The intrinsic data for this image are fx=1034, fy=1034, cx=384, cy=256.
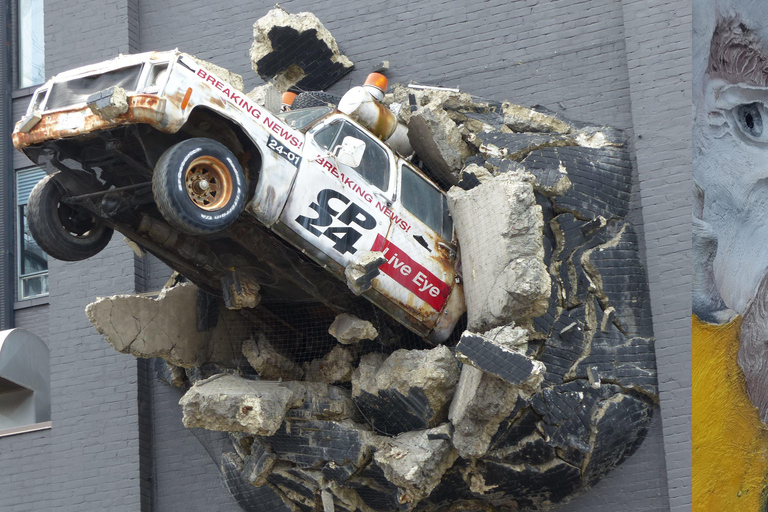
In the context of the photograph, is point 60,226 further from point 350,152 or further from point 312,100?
point 312,100

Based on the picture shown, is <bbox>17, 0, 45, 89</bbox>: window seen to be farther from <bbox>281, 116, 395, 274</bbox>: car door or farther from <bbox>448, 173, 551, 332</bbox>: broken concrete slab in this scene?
<bbox>448, 173, 551, 332</bbox>: broken concrete slab

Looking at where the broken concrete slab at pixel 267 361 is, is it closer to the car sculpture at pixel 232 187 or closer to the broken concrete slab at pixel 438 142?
the car sculpture at pixel 232 187

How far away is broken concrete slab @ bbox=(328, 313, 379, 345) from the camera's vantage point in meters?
8.56

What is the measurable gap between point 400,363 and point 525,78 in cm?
347

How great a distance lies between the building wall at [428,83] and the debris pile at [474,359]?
25 centimetres

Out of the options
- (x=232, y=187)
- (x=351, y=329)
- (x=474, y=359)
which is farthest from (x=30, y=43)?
(x=474, y=359)

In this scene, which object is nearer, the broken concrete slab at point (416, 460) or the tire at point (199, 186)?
the tire at point (199, 186)

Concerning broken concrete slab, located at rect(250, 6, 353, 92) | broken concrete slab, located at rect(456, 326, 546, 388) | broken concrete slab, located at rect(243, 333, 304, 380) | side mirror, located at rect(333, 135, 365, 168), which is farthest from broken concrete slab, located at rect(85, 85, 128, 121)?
broken concrete slab, located at rect(250, 6, 353, 92)

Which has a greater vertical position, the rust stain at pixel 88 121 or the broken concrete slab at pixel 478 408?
the rust stain at pixel 88 121

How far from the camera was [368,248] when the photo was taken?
8258 millimetres

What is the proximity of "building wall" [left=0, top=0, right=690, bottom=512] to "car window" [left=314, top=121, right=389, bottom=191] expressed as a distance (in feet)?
7.40

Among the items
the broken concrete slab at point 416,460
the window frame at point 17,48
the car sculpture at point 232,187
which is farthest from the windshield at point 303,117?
the window frame at point 17,48

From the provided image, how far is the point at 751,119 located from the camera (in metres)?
8.33

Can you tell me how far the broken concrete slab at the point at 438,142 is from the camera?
30.5ft
